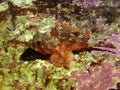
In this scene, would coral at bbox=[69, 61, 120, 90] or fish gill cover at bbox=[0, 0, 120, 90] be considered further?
fish gill cover at bbox=[0, 0, 120, 90]

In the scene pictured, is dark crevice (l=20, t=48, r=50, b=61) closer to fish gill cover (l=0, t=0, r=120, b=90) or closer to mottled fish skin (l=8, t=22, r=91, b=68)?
fish gill cover (l=0, t=0, r=120, b=90)

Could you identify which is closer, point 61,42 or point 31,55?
point 61,42

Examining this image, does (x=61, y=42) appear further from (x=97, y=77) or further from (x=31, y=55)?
(x=97, y=77)

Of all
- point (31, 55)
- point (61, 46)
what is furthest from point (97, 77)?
point (31, 55)

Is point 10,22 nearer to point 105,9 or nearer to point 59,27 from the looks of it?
point 59,27

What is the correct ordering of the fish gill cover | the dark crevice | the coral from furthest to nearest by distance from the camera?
the dark crevice < the fish gill cover < the coral

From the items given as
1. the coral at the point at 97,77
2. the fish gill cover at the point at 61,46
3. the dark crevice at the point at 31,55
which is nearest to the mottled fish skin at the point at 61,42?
the fish gill cover at the point at 61,46

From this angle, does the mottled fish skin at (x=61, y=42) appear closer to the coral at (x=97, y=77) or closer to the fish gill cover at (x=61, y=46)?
the fish gill cover at (x=61, y=46)

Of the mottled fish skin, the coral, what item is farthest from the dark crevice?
the coral
